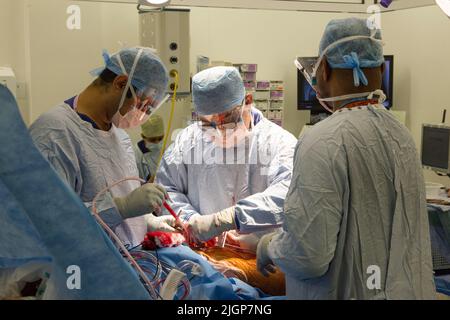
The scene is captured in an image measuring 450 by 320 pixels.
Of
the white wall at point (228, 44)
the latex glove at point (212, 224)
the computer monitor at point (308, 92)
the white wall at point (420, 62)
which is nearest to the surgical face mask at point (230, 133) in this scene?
the latex glove at point (212, 224)

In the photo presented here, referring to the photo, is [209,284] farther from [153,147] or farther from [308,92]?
[308,92]

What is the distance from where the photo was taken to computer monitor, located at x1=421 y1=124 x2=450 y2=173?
12.0 ft

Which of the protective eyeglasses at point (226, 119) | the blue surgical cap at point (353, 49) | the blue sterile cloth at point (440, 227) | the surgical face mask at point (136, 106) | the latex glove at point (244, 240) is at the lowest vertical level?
the blue sterile cloth at point (440, 227)

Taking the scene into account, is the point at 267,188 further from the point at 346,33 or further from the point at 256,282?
the point at 346,33

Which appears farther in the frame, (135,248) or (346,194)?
(135,248)

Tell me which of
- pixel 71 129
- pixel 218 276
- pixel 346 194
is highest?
pixel 71 129

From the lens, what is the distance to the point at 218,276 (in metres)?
1.77

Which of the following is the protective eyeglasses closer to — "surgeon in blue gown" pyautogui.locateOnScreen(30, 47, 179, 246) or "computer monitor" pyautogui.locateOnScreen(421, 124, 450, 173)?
"surgeon in blue gown" pyautogui.locateOnScreen(30, 47, 179, 246)

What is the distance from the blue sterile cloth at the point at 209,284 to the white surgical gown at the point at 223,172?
19.3 inches

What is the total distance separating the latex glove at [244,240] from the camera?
92.2 inches

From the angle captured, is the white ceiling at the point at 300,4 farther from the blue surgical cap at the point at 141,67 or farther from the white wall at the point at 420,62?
the white wall at the point at 420,62

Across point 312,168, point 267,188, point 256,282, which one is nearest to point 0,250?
point 312,168

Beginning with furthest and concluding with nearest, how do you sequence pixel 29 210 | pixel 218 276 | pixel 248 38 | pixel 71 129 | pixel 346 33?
1. pixel 248 38
2. pixel 71 129
3. pixel 218 276
4. pixel 346 33
5. pixel 29 210

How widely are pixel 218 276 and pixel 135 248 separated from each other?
0.40 metres
